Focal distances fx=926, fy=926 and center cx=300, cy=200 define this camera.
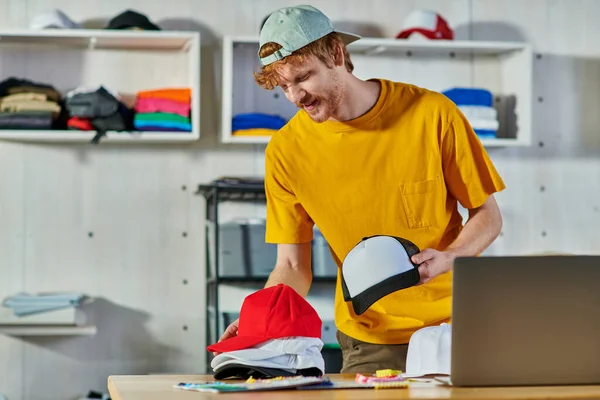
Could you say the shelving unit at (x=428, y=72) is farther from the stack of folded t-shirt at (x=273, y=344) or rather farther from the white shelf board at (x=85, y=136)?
the stack of folded t-shirt at (x=273, y=344)

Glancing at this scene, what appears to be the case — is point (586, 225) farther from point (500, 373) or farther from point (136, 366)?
point (500, 373)

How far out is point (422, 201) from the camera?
6.86 feet

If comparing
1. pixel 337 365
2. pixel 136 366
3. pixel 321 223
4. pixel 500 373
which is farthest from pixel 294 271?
pixel 136 366

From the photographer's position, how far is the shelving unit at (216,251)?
3.71 m

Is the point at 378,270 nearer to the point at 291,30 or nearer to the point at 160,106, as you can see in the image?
the point at 291,30

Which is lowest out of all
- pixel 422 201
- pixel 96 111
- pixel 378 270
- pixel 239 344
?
pixel 239 344

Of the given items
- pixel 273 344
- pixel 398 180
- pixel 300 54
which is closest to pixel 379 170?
pixel 398 180

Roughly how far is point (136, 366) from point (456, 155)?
229cm

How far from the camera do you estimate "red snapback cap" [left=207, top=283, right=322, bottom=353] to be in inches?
62.9

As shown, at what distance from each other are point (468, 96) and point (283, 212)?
192 cm

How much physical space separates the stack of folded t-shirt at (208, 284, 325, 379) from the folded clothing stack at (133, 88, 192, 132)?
7.24 ft

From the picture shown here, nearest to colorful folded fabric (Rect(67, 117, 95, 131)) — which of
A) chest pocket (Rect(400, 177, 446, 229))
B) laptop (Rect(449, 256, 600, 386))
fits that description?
chest pocket (Rect(400, 177, 446, 229))

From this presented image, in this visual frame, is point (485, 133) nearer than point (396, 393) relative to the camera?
No

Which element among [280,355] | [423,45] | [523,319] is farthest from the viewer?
[423,45]
